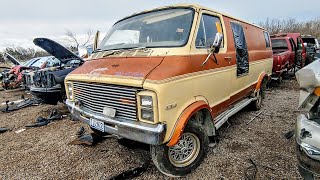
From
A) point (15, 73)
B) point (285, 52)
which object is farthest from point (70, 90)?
point (285, 52)

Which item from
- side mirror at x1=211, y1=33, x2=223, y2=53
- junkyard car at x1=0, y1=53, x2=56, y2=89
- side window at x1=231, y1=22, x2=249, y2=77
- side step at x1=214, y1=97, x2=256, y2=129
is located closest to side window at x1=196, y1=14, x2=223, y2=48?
side mirror at x1=211, y1=33, x2=223, y2=53

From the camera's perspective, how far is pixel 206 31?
3633mm

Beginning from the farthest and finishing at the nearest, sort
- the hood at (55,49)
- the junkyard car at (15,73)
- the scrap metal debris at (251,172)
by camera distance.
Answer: the junkyard car at (15,73) → the hood at (55,49) → the scrap metal debris at (251,172)

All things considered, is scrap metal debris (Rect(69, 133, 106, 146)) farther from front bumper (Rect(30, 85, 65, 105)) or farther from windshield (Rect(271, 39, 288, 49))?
windshield (Rect(271, 39, 288, 49))

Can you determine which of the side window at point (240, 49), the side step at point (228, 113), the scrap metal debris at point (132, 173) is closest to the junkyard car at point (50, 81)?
the scrap metal debris at point (132, 173)

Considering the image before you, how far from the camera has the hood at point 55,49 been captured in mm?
5746

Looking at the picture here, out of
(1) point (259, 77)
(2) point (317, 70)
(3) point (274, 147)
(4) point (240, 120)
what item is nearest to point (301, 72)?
(2) point (317, 70)

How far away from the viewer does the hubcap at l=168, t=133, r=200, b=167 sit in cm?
321

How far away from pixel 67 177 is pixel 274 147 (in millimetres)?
3365

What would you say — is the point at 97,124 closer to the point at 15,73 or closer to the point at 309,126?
the point at 309,126

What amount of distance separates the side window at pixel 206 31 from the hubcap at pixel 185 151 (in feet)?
4.38

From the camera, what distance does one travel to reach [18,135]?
5137 millimetres

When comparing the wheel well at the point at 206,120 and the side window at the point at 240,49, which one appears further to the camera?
the side window at the point at 240,49

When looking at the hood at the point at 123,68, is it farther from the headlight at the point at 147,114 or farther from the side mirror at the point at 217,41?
the side mirror at the point at 217,41
